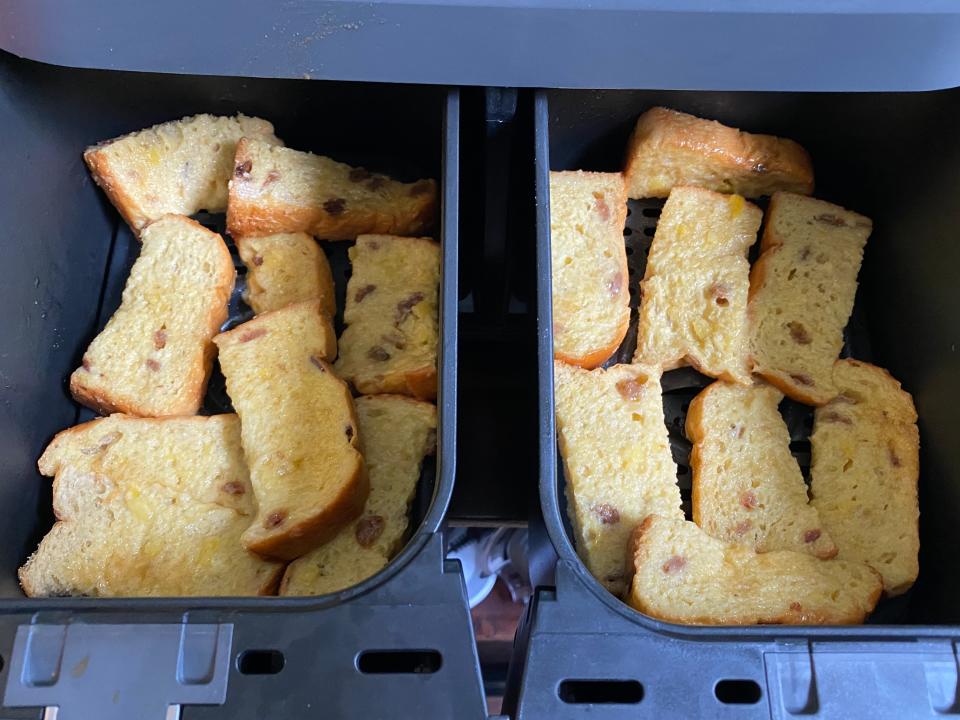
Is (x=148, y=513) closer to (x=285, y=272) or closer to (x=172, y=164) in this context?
(x=285, y=272)

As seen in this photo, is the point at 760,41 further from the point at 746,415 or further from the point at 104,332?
the point at 104,332

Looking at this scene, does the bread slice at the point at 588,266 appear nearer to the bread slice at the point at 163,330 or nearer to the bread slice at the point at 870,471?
the bread slice at the point at 870,471

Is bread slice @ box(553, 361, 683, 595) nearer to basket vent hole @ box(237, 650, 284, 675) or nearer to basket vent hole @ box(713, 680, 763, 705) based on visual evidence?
basket vent hole @ box(713, 680, 763, 705)

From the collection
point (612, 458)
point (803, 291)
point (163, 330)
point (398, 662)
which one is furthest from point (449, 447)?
point (803, 291)

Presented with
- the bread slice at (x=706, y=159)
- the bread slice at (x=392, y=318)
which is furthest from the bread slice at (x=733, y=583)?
the bread slice at (x=706, y=159)

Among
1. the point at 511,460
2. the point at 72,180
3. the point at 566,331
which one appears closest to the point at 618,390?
the point at 566,331

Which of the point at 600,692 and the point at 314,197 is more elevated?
the point at 314,197
